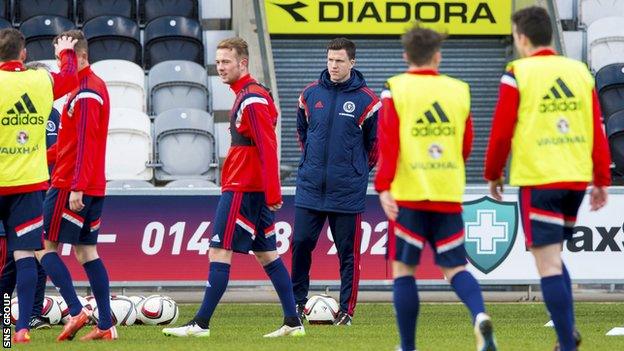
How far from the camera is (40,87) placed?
29.7 ft

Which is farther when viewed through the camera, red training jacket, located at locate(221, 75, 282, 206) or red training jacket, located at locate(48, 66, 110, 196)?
red training jacket, located at locate(221, 75, 282, 206)

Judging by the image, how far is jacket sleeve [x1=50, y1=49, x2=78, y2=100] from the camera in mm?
9094

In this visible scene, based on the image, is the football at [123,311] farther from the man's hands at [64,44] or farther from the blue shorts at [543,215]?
the blue shorts at [543,215]

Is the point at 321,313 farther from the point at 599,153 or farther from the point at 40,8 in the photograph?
the point at 40,8

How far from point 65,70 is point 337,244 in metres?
2.98

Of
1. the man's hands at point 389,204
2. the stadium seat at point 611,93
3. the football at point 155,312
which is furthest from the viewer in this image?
the stadium seat at point 611,93

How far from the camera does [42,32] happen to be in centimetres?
1795

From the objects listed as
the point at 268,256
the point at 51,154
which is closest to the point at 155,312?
the point at 51,154

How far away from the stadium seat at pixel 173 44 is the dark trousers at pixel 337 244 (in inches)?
295

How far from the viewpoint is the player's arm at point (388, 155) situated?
7352 mm

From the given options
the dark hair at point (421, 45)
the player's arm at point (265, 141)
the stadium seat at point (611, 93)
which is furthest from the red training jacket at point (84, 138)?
the stadium seat at point (611, 93)

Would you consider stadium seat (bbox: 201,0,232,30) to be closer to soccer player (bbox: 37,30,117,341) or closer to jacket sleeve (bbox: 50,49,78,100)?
soccer player (bbox: 37,30,117,341)

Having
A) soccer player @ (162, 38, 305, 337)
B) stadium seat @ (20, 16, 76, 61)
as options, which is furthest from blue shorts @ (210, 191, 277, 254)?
stadium seat @ (20, 16, 76, 61)

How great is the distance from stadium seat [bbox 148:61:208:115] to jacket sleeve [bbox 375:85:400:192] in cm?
1019
